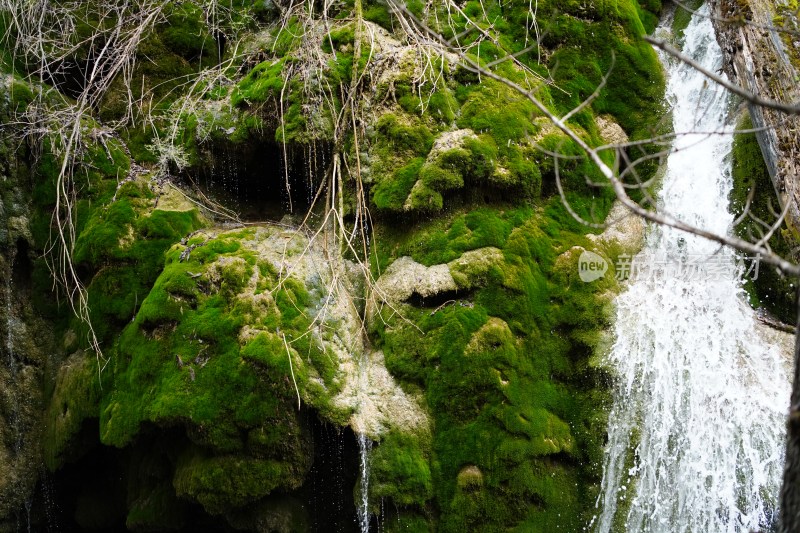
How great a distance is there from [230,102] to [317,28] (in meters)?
1.03

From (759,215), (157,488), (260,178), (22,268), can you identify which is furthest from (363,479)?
(759,215)

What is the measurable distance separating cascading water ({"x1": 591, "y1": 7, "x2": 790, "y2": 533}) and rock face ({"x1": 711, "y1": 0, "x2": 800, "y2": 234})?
434mm

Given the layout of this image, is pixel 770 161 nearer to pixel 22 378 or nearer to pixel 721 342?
pixel 721 342

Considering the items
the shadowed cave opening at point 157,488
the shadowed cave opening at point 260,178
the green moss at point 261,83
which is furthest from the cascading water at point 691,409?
the green moss at point 261,83

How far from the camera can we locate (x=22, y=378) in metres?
5.09

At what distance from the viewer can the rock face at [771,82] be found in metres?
4.36

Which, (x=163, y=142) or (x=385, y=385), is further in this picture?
(x=163, y=142)

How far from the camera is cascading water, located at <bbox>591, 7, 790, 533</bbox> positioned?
4.19m

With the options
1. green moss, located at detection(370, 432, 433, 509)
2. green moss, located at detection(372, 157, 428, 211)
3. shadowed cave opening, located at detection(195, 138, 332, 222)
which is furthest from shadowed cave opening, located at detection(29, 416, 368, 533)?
shadowed cave opening, located at detection(195, 138, 332, 222)

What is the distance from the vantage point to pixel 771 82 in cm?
464

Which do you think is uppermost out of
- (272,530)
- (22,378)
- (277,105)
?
(277,105)

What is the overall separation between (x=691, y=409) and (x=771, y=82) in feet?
8.09

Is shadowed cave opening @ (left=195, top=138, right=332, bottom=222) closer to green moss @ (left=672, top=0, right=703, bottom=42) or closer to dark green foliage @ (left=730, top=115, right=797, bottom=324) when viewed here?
dark green foliage @ (left=730, top=115, right=797, bottom=324)

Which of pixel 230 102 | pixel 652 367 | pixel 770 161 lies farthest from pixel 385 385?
pixel 770 161
